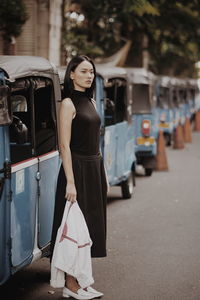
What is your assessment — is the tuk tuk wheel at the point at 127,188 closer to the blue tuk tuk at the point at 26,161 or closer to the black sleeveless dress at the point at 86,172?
the blue tuk tuk at the point at 26,161

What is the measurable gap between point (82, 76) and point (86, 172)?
31.9 inches

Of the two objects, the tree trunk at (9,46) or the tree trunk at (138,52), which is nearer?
the tree trunk at (9,46)

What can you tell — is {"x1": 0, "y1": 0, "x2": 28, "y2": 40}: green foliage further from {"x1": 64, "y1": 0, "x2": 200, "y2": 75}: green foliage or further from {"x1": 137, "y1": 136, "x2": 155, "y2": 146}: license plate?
{"x1": 64, "y1": 0, "x2": 200, "y2": 75}: green foliage

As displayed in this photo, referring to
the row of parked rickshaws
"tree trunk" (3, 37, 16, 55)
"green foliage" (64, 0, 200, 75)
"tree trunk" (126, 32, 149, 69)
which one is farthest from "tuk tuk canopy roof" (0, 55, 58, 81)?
"tree trunk" (126, 32, 149, 69)

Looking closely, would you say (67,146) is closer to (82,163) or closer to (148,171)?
(82,163)

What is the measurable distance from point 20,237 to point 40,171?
0.73 metres

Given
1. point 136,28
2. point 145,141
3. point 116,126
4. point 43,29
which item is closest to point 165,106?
point 136,28

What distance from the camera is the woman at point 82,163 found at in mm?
6355

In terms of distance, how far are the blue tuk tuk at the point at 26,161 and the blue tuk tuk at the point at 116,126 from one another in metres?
3.83

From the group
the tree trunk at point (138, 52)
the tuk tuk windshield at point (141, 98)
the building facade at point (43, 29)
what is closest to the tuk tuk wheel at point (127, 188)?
the tuk tuk windshield at point (141, 98)

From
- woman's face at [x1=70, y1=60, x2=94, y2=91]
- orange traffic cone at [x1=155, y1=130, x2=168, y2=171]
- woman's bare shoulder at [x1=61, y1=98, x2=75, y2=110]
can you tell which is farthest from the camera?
orange traffic cone at [x1=155, y1=130, x2=168, y2=171]

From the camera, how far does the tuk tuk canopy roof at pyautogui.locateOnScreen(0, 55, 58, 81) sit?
19.8 ft

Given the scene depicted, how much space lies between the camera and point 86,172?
646 centimetres

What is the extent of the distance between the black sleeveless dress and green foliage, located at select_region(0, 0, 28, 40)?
10408mm
